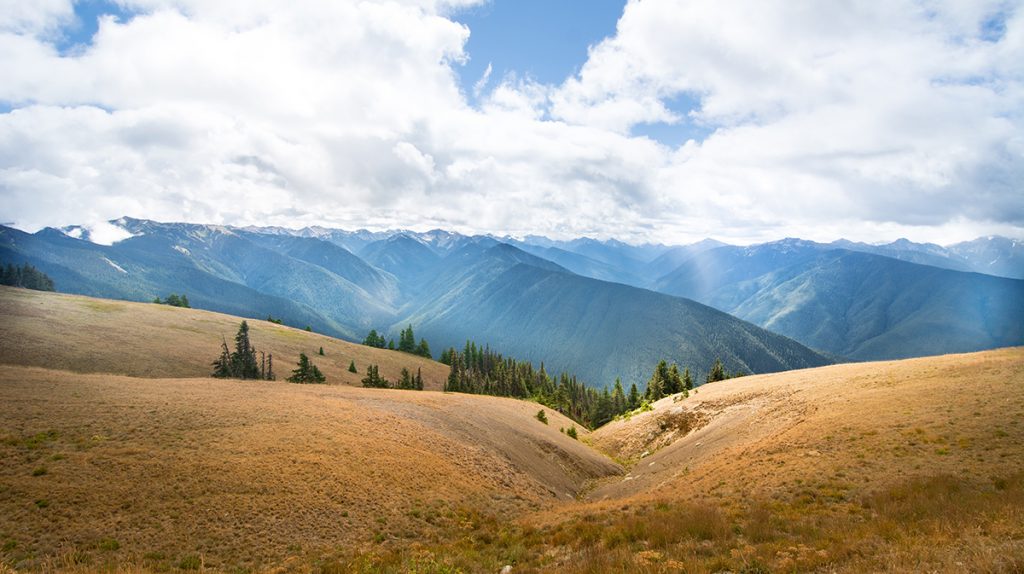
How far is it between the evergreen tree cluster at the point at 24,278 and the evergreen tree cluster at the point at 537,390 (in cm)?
13423

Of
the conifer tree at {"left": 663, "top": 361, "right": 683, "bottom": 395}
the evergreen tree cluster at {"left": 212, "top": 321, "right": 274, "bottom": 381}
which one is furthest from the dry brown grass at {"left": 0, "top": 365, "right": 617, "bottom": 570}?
the conifer tree at {"left": 663, "top": 361, "right": 683, "bottom": 395}

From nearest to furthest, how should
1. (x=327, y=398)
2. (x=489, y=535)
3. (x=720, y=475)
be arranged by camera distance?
1. (x=489, y=535)
2. (x=720, y=475)
3. (x=327, y=398)

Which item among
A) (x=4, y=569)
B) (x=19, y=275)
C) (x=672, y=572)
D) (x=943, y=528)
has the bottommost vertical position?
(x=4, y=569)

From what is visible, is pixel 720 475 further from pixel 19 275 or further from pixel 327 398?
pixel 19 275

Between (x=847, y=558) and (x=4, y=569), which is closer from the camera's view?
(x=847, y=558)

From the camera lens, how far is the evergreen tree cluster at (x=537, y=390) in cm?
10306

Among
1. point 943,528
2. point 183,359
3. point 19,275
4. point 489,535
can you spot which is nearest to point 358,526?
point 489,535

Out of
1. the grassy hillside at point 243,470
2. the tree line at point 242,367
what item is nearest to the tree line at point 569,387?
the tree line at point 242,367

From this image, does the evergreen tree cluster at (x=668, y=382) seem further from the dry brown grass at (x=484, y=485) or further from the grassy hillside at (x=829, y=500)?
the grassy hillside at (x=829, y=500)

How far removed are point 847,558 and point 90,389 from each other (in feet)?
162

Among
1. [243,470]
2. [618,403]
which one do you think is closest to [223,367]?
[243,470]

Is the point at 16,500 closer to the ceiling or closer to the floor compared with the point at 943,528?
closer to the floor

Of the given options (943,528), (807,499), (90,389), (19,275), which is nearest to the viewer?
(943,528)

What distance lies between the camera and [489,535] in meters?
20.4
